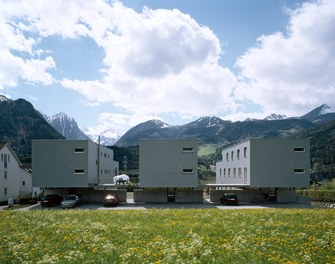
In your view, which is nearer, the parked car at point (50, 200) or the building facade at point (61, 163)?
the parked car at point (50, 200)

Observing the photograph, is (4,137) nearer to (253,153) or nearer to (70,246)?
(253,153)

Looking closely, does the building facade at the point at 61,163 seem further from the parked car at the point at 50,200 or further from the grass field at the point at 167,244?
the grass field at the point at 167,244

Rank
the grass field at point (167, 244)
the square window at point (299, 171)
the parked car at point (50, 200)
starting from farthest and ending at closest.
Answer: the square window at point (299, 171) < the parked car at point (50, 200) < the grass field at point (167, 244)

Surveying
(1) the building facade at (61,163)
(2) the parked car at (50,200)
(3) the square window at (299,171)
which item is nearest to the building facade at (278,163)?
(3) the square window at (299,171)

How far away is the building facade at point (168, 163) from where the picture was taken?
4234 cm

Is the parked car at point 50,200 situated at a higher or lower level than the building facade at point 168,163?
lower

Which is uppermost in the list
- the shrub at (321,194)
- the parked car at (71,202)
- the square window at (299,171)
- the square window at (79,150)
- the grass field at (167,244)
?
the square window at (79,150)

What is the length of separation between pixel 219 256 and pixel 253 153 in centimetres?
3374

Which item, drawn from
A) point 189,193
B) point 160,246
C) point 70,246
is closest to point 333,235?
point 160,246

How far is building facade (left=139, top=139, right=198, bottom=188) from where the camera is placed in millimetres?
42344

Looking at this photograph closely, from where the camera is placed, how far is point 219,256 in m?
11.4

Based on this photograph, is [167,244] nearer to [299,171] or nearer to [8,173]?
[299,171]

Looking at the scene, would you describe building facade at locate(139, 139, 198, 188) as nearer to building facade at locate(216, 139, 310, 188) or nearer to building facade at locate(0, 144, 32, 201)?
building facade at locate(216, 139, 310, 188)

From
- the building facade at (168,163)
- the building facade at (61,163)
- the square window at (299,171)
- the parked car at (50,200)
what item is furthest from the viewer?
the square window at (299,171)
